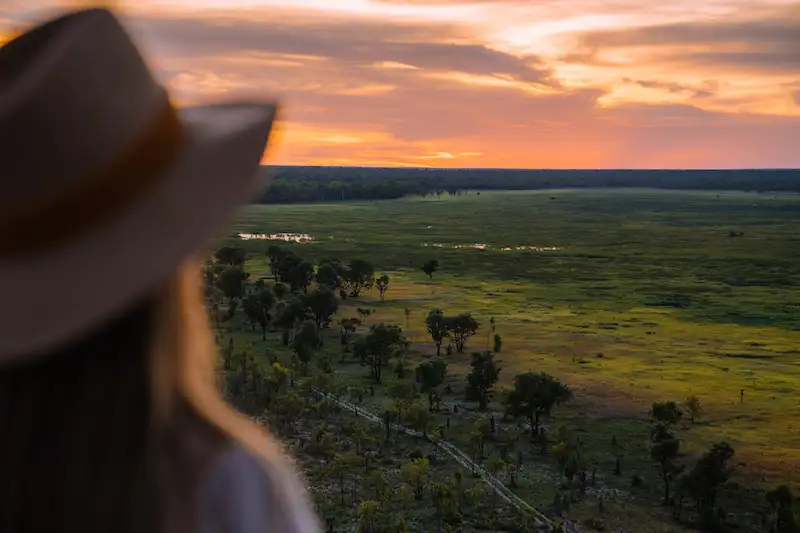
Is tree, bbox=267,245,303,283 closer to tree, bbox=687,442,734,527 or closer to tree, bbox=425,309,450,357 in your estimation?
tree, bbox=425,309,450,357

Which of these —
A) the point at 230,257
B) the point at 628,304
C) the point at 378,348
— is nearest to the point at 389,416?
the point at 378,348

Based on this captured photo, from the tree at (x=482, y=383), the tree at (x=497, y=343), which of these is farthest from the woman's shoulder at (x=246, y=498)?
the tree at (x=497, y=343)

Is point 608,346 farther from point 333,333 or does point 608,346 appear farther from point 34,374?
point 34,374

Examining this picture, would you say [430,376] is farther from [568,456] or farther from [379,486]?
[379,486]

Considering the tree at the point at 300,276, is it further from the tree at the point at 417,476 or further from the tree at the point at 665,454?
the tree at the point at 665,454

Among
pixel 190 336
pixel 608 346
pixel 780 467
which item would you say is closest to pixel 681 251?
pixel 608 346

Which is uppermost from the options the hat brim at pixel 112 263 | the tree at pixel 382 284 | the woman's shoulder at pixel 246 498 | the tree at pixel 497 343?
the hat brim at pixel 112 263
